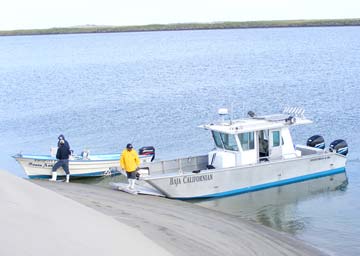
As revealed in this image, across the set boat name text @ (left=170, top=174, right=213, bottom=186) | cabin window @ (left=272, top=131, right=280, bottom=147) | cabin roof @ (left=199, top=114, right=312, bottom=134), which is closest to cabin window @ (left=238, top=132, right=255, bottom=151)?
cabin roof @ (left=199, top=114, right=312, bottom=134)

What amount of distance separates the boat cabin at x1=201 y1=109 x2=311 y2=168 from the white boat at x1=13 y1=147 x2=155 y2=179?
3812 millimetres

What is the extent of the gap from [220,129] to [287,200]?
3.29 meters

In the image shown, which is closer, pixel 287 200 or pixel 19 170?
pixel 287 200

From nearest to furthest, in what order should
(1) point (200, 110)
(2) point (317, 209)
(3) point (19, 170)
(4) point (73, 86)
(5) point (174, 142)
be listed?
(2) point (317, 209)
(3) point (19, 170)
(5) point (174, 142)
(1) point (200, 110)
(4) point (73, 86)

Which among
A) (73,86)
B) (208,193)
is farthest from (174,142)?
(73,86)

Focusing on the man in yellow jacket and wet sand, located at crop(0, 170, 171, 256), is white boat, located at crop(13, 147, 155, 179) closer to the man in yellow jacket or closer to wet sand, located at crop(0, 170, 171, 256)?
the man in yellow jacket

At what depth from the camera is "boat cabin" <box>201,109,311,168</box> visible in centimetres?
2148

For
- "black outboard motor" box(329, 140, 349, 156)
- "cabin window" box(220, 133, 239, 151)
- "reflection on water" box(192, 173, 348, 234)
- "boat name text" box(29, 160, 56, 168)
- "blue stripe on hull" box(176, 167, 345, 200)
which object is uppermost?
"cabin window" box(220, 133, 239, 151)

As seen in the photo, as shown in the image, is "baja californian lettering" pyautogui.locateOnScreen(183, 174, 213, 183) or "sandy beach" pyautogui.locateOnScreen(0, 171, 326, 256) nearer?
"sandy beach" pyautogui.locateOnScreen(0, 171, 326, 256)

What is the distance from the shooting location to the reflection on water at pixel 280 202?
18594 mm

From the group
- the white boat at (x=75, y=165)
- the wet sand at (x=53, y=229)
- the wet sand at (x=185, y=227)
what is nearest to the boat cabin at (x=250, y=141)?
the wet sand at (x=185, y=227)

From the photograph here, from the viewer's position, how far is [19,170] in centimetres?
2636

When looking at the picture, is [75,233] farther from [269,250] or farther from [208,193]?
[208,193]

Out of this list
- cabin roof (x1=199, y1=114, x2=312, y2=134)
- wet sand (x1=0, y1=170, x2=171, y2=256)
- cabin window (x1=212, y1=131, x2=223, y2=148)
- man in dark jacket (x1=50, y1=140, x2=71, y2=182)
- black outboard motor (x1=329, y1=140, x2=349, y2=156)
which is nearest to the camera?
wet sand (x1=0, y1=170, x2=171, y2=256)
